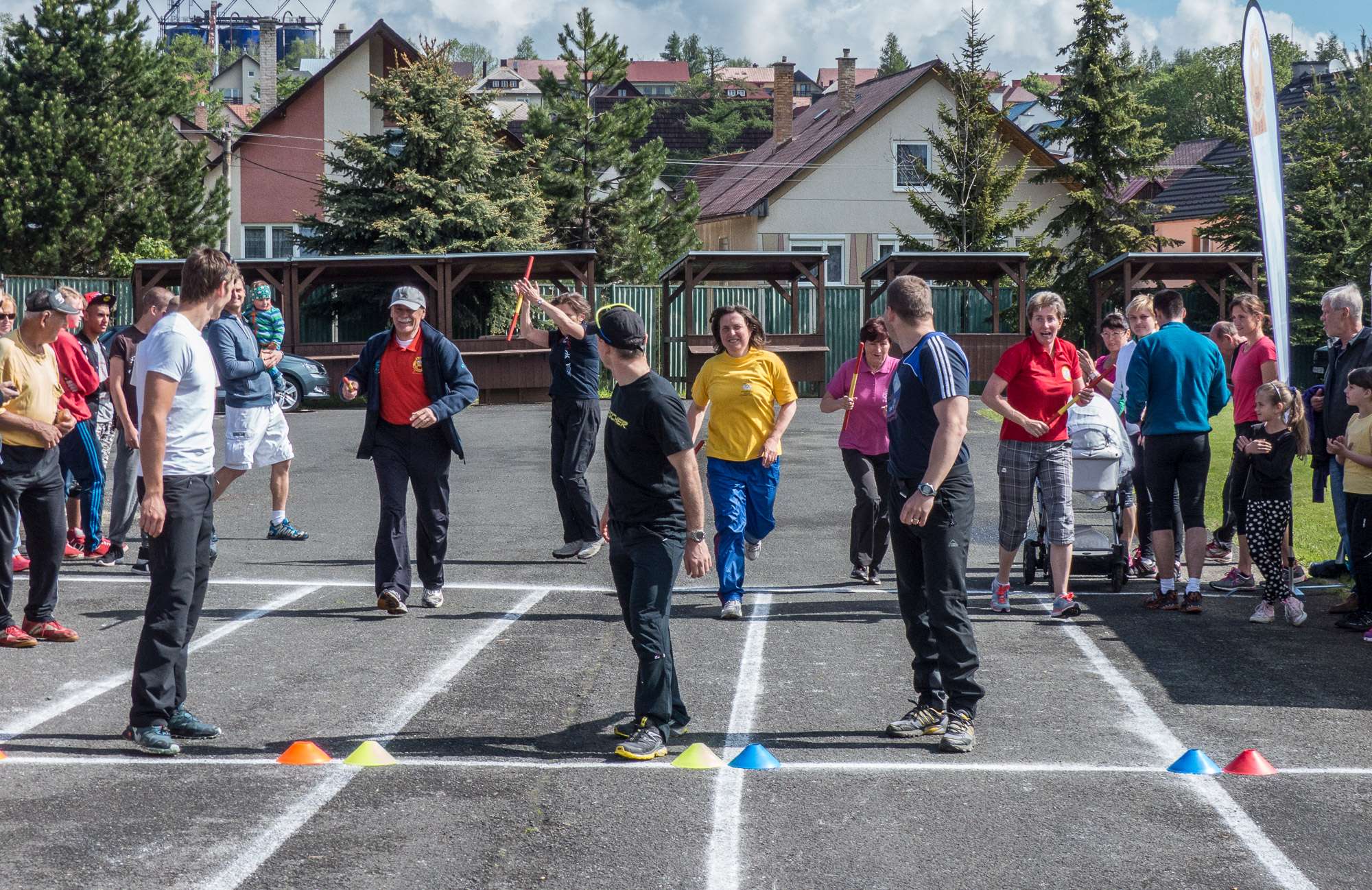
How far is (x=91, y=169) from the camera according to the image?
35.6m

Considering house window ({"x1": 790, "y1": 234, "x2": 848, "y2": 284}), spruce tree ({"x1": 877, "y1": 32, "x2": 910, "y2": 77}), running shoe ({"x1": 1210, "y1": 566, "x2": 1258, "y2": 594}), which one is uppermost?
spruce tree ({"x1": 877, "y1": 32, "x2": 910, "y2": 77})

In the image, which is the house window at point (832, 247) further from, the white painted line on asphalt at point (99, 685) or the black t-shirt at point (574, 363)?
the white painted line on asphalt at point (99, 685)

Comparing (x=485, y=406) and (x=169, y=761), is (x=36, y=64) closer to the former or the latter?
(x=485, y=406)

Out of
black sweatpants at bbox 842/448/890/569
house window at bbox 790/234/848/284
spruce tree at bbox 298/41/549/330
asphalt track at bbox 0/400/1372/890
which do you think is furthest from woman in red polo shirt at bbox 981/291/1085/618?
house window at bbox 790/234/848/284

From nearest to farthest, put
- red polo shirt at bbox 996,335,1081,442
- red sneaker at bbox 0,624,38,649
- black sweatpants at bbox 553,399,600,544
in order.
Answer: red sneaker at bbox 0,624,38,649 < red polo shirt at bbox 996,335,1081,442 < black sweatpants at bbox 553,399,600,544

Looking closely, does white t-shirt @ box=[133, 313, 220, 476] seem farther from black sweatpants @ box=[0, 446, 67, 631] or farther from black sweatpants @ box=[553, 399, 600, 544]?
black sweatpants @ box=[553, 399, 600, 544]

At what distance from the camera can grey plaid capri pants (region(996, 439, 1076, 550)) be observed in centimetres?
876

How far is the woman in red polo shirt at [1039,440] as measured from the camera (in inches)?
340

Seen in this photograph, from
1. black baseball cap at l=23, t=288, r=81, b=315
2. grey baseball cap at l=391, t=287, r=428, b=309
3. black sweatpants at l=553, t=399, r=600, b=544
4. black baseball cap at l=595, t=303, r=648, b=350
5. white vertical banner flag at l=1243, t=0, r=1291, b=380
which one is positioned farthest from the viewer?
black sweatpants at l=553, t=399, r=600, b=544

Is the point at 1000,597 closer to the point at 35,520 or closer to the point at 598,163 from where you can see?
the point at 35,520

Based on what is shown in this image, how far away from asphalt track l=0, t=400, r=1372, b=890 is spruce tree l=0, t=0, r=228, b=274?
91.9 ft

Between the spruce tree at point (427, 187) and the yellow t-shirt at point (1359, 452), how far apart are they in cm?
2697

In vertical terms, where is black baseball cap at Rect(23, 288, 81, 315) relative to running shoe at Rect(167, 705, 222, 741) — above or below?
above

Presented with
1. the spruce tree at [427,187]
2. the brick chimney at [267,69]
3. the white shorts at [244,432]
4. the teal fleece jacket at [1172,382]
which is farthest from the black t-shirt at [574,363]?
the brick chimney at [267,69]
